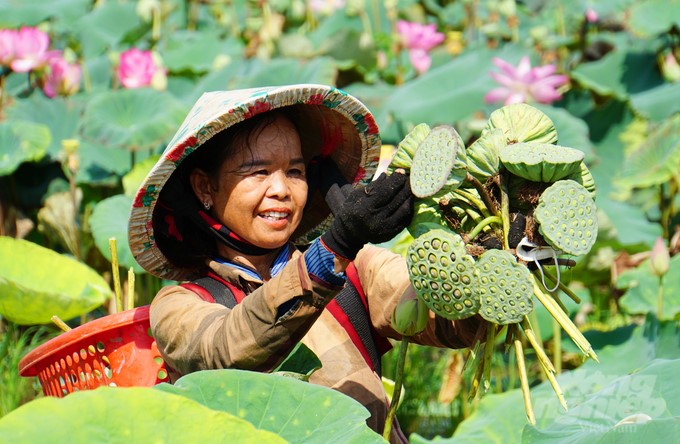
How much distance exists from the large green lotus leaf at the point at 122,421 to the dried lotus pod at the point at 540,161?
0.49 meters

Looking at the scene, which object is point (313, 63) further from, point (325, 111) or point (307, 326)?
point (307, 326)

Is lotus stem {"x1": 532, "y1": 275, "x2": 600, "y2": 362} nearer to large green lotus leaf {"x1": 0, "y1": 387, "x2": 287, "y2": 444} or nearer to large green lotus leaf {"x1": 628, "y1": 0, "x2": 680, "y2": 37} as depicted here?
large green lotus leaf {"x1": 0, "y1": 387, "x2": 287, "y2": 444}

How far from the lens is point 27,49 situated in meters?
4.27

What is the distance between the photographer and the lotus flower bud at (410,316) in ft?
5.26

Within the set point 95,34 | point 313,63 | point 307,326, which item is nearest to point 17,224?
point 313,63

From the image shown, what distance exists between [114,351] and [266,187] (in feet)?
1.38

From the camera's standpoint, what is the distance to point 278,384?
154cm

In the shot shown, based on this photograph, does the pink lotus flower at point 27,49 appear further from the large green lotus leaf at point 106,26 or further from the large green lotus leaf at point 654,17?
the large green lotus leaf at point 654,17

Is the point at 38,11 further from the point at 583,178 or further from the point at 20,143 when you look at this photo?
the point at 583,178

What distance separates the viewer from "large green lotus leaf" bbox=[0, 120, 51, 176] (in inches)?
157

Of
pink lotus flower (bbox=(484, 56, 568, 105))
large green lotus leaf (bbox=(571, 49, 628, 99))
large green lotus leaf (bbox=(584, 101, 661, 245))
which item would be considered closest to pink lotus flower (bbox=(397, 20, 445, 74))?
large green lotus leaf (bbox=(571, 49, 628, 99))

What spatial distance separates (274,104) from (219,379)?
0.49 m

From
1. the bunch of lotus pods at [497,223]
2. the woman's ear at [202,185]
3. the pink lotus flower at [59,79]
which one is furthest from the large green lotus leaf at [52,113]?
the bunch of lotus pods at [497,223]

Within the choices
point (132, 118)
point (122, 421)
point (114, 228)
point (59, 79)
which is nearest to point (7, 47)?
point (59, 79)
